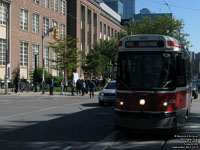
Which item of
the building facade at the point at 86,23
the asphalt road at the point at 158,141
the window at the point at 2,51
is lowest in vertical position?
Answer: the asphalt road at the point at 158,141

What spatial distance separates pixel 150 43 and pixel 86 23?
57.0 metres

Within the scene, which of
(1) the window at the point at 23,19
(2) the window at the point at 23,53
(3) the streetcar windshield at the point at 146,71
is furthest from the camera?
(1) the window at the point at 23,19

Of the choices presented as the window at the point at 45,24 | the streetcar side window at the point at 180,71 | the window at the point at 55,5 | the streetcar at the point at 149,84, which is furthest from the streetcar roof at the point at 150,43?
the window at the point at 55,5

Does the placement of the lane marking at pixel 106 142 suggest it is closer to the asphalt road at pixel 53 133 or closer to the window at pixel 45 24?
the asphalt road at pixel 53 133

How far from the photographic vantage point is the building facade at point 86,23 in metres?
60.6

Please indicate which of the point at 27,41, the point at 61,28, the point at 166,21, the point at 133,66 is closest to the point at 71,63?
the point at 27,41

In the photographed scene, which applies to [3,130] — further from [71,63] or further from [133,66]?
[71,63]

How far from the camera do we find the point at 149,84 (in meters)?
9.33

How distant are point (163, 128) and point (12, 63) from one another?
35675mm

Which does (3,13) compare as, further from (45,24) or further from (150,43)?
(150,43)

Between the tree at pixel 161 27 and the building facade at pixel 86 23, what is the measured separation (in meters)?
8.24

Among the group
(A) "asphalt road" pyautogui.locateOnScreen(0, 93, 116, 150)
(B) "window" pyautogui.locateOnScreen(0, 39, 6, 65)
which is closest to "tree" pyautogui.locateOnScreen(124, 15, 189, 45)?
(B) "window" pyautogui.locateOnScreen(0, 39, 6, 65)

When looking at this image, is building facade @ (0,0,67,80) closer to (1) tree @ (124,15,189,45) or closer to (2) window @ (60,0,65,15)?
(2) window @ (60,0,65,15)

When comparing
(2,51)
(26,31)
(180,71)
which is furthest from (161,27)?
(180,71)
